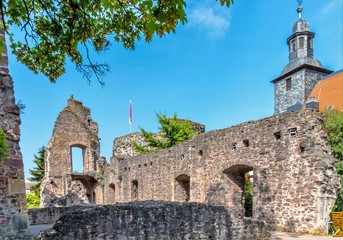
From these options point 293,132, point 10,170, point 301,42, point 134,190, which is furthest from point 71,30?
point 301,42

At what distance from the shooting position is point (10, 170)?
577 cm

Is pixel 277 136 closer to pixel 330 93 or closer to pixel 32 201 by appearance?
pixel 330 93

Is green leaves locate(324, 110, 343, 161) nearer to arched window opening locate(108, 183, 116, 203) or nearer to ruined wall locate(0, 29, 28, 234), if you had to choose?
ruined wall locate(0, 29, 28, 234)

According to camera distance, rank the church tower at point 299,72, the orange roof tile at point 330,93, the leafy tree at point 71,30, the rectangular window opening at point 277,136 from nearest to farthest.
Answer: the leafy tree at point 71,30 < the rectangular window opening at point 277,136 < the orange roof tile at point 330,93 < the church tower at point 299,72

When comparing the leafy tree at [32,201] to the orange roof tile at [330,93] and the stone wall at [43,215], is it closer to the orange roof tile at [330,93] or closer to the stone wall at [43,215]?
the stone wall at [43,215]

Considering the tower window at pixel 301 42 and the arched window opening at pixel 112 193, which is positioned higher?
the tower window at pixel 301 42

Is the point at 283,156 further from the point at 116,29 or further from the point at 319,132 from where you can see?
the point at 116,29

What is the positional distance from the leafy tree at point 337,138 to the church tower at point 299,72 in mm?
17137

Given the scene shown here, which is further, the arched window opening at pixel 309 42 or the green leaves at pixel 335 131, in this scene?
the arched window opening at pixel 309 42

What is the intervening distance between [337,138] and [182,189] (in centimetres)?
852

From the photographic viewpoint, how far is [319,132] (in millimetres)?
9305

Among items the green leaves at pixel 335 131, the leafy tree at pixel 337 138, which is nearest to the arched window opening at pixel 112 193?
the leafy tree at pixel 337 138

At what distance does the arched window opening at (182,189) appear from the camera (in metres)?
15.6

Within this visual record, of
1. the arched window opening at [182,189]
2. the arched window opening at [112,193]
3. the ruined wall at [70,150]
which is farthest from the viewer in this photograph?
the ruined wall at [70,150]
